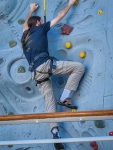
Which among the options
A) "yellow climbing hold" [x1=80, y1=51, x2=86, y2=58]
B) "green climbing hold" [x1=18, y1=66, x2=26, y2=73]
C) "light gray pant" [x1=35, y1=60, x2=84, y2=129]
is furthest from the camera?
"green climbing hold" [x1=18, y1=66, x2=26, y2=73]

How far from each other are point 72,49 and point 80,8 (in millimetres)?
367

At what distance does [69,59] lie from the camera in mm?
2961

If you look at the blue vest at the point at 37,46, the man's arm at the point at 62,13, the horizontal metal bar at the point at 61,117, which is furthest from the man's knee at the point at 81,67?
the horizontal metal bar at the point at 61,117

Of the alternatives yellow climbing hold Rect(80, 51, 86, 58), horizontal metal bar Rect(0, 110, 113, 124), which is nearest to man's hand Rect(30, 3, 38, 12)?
yellow climbing hold Rect(80, 51, 86, 58)

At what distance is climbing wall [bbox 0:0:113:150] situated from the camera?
276 centimetres

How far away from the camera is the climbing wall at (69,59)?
2.76 metres

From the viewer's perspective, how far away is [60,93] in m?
2.92

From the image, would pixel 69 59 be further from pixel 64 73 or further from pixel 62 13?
pixel 62 13

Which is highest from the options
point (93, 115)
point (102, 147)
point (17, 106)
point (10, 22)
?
point (10, 22)

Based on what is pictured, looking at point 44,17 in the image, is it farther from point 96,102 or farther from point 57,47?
point 96,102

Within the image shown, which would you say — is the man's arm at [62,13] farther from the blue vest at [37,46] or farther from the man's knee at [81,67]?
the man's knee at [81,67]

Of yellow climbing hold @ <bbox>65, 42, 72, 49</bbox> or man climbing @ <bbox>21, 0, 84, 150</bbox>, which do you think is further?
yellow climbing hold @ <bbox>65, 42, 72, 49</bbox>

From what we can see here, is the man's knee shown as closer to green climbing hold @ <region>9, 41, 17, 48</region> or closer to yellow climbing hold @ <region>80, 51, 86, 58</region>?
yellow climbing hold @ <region>80, 51, 86, 58</region>

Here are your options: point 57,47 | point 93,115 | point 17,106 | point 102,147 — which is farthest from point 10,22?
point 93,115
